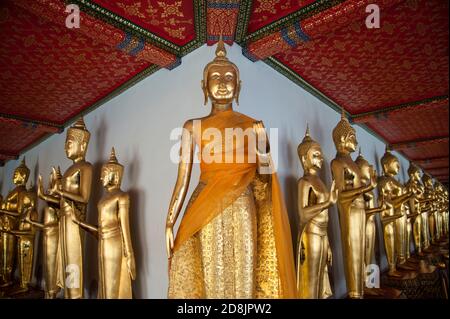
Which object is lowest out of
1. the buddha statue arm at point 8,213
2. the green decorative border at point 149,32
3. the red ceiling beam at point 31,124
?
the buddha statue arm at point 8,213

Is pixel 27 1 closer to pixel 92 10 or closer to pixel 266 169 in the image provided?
pixel 92 10

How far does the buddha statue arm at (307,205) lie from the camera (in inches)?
84.5

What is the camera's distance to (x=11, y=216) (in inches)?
135

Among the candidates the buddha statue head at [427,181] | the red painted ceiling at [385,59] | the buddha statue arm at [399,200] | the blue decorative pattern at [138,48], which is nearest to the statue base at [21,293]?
the blue decorative pattern at [138,48]

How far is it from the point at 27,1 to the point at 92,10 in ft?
1.17

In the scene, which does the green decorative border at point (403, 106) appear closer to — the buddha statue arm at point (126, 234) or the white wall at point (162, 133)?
the white wall at point (162, 133)

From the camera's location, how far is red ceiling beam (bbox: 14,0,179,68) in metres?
2.00

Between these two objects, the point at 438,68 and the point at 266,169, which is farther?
the point at 438,68

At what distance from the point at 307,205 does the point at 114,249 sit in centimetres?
137

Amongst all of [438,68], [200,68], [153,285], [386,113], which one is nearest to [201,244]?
[153,285]

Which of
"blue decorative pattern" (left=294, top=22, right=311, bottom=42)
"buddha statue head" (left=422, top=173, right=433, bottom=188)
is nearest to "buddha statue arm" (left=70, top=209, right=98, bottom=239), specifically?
"blue decorative pattern" (left=294, top=22, right=311, bottom=42)

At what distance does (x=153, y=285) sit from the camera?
8.14ft

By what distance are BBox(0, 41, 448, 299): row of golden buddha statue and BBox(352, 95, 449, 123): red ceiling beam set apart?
23.8 inches

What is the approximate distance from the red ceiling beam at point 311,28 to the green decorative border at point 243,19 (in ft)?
0.31
